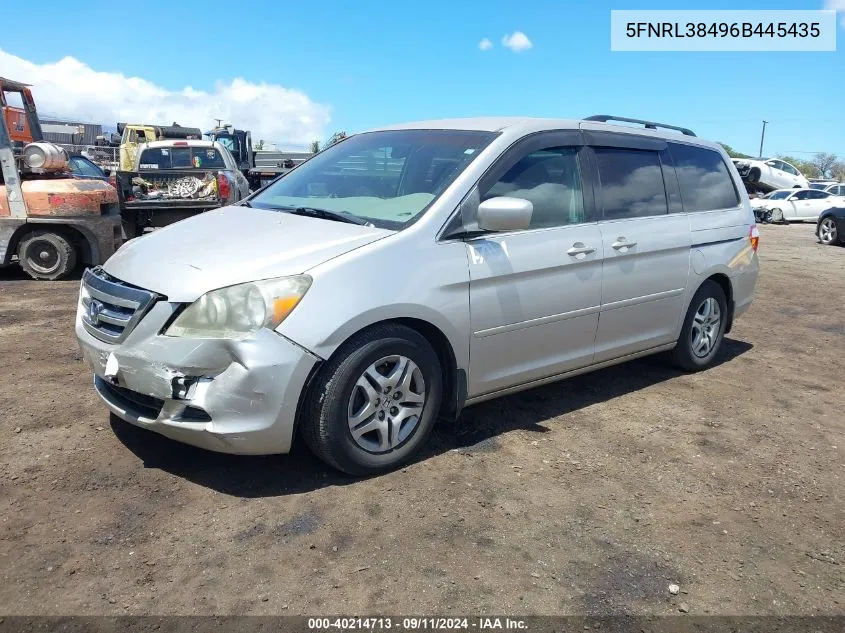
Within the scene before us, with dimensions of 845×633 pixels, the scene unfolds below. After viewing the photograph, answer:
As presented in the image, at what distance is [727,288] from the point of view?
18.3 ft

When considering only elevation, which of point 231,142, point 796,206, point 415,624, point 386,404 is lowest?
point 415,624

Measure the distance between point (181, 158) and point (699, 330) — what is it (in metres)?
11.0

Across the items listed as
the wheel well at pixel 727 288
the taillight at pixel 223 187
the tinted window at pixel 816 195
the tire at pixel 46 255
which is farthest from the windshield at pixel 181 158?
the tinted window at pixel 816 195

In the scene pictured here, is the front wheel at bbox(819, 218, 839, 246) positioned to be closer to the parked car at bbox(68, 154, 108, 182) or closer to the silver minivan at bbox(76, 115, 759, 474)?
the silver minivan at bbox(76, 115, 759, 474)

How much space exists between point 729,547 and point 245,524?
2128 mm

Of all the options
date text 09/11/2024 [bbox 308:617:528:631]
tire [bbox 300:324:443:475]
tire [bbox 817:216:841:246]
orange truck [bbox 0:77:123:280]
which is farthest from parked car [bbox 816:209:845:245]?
date text 09/11/2024 [bbox 308:617:528:631]

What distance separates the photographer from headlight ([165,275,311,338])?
3076 millimetres

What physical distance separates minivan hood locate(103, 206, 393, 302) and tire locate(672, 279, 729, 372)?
287 cm

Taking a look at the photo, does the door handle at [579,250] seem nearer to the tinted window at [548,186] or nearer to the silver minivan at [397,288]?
the silver minivan at [397,288]

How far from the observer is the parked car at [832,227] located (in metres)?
16.4

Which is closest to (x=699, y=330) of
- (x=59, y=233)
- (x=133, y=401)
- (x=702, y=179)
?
(x=702, y=179)

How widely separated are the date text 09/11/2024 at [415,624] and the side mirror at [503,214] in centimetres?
193

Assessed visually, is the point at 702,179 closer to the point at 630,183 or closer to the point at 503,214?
the point at 630,183

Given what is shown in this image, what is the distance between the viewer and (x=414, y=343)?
138 inches
